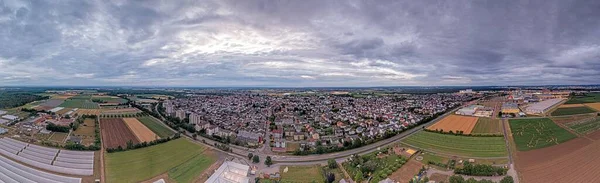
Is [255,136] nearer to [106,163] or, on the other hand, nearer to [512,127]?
[106,163]

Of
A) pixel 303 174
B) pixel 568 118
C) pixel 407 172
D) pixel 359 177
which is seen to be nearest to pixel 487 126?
pixel 568 118

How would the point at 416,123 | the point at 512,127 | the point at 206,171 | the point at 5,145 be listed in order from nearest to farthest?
the point at 206,171 < the point at 5,145 < the point at 512,127 < the point at 416,123

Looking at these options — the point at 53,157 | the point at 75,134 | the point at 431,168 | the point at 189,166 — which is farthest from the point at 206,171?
the point at 75,134

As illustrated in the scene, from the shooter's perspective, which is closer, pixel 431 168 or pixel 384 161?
pixel 431 168

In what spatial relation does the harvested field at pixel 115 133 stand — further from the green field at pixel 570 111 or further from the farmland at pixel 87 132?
the green field at pixel 570 111

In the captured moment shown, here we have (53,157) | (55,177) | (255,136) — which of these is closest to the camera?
(55,177)

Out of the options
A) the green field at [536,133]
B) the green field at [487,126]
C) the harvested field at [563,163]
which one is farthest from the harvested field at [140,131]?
the green field at [536,133]

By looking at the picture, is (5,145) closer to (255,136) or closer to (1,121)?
(1,121)

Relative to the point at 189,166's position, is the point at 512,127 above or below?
above
